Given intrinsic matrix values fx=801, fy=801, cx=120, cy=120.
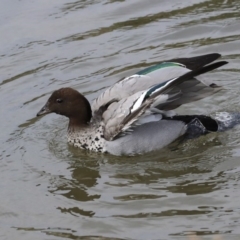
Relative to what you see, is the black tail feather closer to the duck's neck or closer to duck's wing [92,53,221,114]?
duck's wing [92,53,221,114]

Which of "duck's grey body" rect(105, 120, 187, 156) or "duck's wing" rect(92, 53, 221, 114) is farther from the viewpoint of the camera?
"duck's grey body" rect(105, 120, 187, 156)

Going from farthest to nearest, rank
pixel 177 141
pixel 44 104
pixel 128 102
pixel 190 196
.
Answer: pixel 44 104, pixel 177 141, pixel 128 102, pixel 190 196

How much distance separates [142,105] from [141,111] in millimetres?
69

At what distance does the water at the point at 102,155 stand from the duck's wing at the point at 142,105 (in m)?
0.44

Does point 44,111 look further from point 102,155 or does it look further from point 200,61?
point 200,61

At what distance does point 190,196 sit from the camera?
820cm

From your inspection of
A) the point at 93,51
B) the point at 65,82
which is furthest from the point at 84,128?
the point at 93,51

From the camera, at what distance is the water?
7879 millimetres

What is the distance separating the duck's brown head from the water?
40 cm

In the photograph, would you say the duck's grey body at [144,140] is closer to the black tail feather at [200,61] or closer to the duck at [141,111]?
the duck at [141,111]

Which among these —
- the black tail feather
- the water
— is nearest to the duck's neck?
the water

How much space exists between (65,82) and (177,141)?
233 cm

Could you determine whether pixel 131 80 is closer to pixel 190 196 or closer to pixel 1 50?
pixel 190 196

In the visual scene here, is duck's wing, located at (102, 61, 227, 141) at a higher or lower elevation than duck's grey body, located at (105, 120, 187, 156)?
higher
